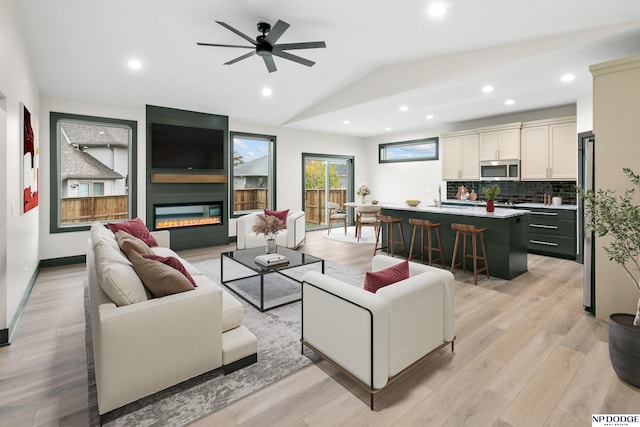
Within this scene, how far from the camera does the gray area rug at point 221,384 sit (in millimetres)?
1805

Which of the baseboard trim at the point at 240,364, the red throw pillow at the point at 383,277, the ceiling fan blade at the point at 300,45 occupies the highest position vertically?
the ceiling fan blade at the point at 300,45

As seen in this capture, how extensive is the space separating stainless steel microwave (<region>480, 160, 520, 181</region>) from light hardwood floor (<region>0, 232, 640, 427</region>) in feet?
11.6

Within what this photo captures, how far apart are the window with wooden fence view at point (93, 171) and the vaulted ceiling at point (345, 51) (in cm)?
71

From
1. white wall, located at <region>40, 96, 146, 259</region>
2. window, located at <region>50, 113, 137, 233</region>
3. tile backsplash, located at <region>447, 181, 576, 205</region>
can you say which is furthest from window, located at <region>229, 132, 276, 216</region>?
tile backsplash, located at <region>447, 181, 576, 205</region>

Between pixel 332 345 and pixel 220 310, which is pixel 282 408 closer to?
pixel 332 345

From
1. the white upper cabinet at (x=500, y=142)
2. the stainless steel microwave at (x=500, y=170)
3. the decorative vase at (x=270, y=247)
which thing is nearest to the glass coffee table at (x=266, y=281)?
the decorative vase at (x=270, y=247)

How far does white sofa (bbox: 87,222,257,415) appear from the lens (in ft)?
5.69

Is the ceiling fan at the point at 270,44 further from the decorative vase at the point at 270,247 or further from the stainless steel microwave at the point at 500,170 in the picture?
the stainless steel microwave at the point at 500,170

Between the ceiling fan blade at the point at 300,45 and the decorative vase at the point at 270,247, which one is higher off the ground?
the ceiling fan blade at the point at 300,45

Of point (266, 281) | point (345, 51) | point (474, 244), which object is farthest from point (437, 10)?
point (266, 281)

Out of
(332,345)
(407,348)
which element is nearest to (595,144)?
(407,348)

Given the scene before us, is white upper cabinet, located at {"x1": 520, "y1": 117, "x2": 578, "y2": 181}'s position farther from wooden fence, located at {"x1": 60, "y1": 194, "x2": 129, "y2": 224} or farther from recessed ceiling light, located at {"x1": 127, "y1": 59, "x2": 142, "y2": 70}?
wooden fence, located at {"x1": 60, "y1": 194, "x2": 129, "y2": 224}

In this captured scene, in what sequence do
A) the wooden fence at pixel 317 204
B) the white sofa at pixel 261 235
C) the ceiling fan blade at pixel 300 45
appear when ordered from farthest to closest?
the wooden fence at pixel 317 204
the white sofa at pixel 261 235
the ceiling fan blade at pixel 300 45

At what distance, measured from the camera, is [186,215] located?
6.52 meters
